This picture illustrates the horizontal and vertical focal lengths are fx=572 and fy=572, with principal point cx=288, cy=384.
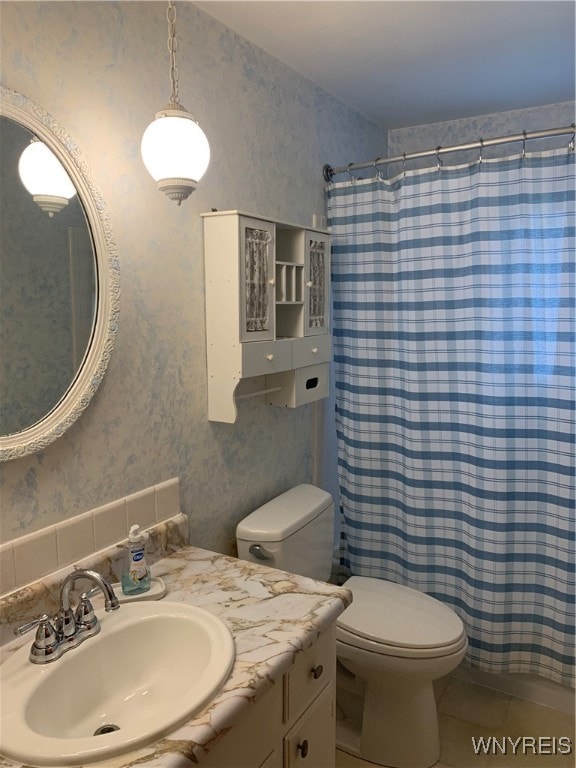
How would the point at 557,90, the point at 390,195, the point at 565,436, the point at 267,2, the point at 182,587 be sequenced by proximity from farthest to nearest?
the point at 557,90 < the point at 390,195 < the point at 565,436 < the point at 267,2 < the point at 182,587

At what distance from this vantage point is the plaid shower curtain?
1938mm

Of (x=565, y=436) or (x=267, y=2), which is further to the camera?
(x=565, y=436)

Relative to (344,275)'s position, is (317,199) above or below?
above

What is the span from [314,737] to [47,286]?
122cm

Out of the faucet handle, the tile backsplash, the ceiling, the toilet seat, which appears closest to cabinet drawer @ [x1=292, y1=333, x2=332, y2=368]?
the tile backsplash

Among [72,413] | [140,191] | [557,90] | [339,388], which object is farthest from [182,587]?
[557,90]

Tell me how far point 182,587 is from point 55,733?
0.43 metres

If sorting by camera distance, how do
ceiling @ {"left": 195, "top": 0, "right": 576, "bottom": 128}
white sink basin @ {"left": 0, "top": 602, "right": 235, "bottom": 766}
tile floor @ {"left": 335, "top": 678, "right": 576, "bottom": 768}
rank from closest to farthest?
white sink basin @ {"left": 0, "top": 602, "right": 235, "bottom": 766}, ceiling @ {"left": 195, "top": 0, "right": 576, "bottom": 128}, tile floor @ {"left": 335, "top": 678, "right": 576, "bottom": 768}

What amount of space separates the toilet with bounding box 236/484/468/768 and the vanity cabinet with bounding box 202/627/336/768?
0.39m

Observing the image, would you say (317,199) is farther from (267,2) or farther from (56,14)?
(56,14)

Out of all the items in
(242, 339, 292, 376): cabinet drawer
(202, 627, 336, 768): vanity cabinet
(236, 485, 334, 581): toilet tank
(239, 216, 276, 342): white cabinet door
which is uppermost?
(239, 216, 276, 342): white cabinet door

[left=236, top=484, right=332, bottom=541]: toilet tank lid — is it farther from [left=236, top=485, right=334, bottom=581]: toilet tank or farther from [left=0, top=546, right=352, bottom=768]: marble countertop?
[left=0, top=546, right=352, bottom=768]: marble countertop

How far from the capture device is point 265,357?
70.3 inches

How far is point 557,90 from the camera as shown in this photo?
2.37 m
